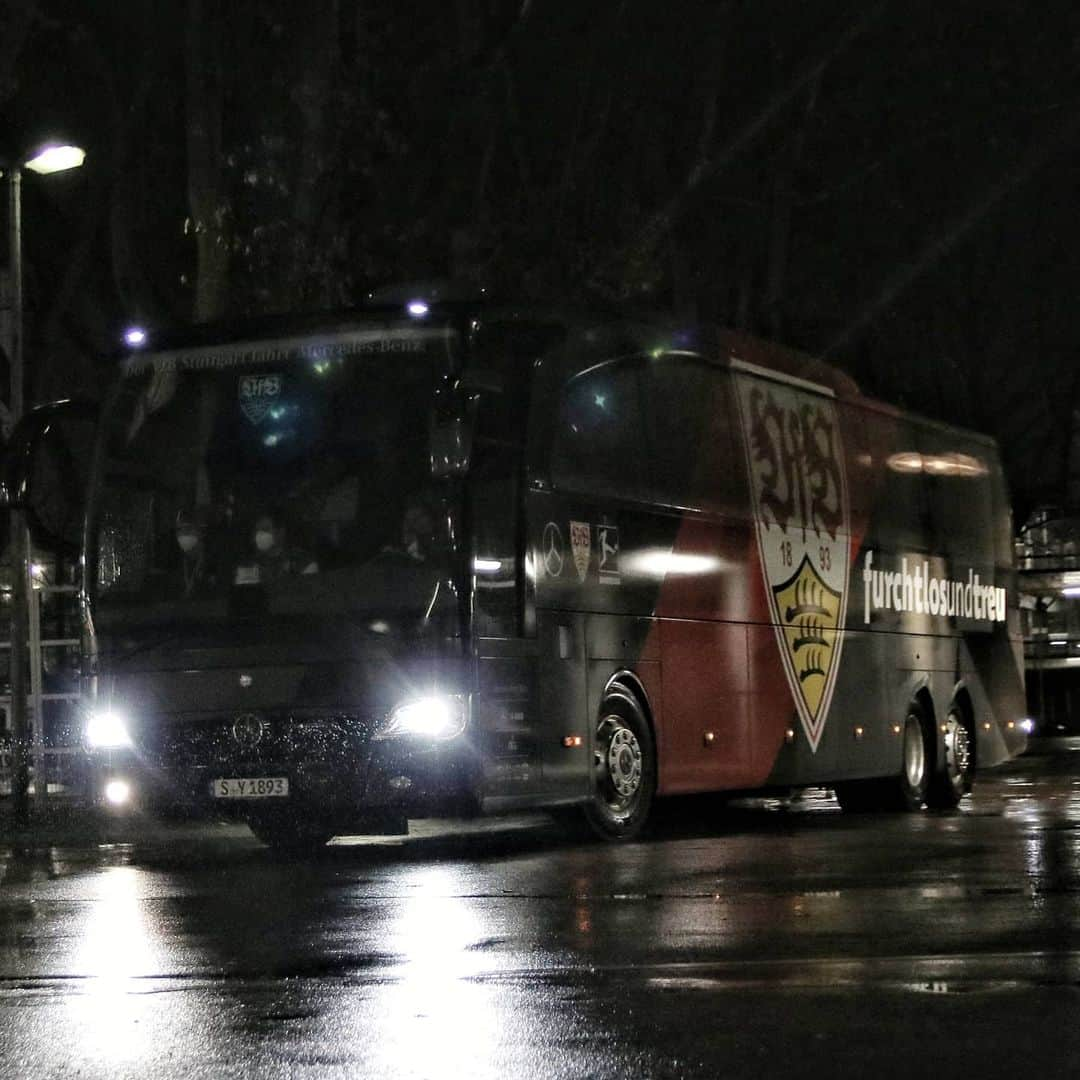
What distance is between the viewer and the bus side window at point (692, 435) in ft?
55.5

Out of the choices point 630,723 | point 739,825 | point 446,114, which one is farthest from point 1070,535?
point 630,723

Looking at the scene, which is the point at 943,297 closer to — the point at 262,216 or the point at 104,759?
the point at 262,216

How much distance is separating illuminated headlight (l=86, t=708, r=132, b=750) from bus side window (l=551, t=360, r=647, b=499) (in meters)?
3.16

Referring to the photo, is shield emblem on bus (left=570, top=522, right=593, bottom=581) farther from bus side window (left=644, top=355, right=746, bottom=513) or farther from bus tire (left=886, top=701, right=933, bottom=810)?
bus tire (left=886, top=701, right=933, bottom=810)

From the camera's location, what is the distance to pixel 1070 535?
3909 centimetres

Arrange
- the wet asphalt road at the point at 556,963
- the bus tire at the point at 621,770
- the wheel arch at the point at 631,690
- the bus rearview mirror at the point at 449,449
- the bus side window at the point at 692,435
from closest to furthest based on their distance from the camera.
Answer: the wet asphalt road at the point at 556,963 → the bus rearview mirror at the point at 449,449 → the bus tire at the point at 621,770 → the wheel arch at the point at 631,690 → the bus side window at the point at 692,435

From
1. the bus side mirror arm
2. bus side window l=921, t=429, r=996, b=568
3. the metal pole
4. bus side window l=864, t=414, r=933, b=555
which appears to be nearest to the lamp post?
the metal pole

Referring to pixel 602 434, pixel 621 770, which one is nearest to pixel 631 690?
pixel 621 770

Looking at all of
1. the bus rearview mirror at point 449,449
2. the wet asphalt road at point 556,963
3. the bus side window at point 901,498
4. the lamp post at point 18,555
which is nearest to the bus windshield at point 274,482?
the bus rearview mirror at point 449,449

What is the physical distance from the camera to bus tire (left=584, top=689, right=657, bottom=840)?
16.2 m

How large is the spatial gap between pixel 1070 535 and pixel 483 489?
84.2ft

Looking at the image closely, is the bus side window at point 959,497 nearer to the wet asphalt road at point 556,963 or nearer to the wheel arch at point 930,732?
the wheel arch at point 930,732

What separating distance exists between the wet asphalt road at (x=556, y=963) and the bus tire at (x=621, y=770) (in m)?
0.48

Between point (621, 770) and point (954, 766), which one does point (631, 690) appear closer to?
point (621, 770)
